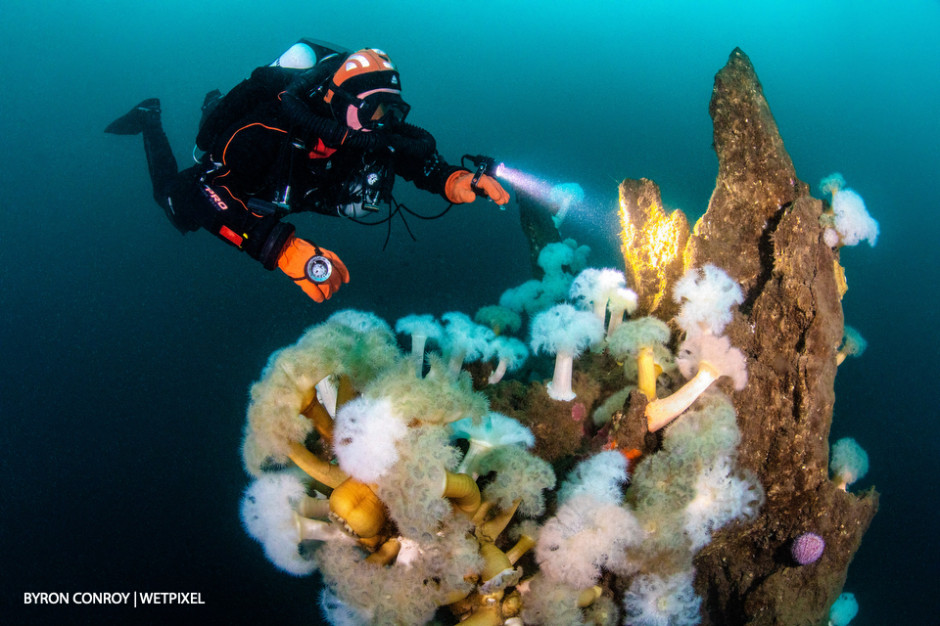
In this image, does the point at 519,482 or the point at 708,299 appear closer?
the point at 519,482

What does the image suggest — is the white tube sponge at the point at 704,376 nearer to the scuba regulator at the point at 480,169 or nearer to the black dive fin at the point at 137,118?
the scuba regulator at the point at 480,169

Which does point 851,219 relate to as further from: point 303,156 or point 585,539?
point 303,156

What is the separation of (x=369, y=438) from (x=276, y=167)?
10.6 feet

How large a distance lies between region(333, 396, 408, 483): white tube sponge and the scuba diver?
164cm

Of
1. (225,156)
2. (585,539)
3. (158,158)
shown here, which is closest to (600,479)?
(585,539)

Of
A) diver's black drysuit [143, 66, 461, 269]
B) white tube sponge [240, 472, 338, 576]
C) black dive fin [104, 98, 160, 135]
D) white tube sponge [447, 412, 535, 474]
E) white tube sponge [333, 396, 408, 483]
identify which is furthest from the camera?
black dive fin [104, 98, 160, 135]

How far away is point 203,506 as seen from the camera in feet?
24.3

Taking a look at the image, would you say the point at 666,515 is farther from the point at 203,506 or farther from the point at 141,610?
the point at 203,506

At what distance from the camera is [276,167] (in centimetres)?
400

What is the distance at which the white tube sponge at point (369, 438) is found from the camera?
189cm

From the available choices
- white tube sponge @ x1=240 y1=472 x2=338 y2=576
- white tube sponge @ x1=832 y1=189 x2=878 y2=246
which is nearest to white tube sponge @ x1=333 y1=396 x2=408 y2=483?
white tube sponge @ x1=240 y1=472 x2=338 y2=576

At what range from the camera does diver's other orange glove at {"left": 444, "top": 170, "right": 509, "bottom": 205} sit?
479 cm

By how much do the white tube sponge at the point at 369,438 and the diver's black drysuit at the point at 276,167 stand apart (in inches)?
79.6

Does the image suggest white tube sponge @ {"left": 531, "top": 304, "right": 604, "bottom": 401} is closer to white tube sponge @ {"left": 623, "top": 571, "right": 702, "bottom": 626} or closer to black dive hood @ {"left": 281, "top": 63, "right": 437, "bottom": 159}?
white tube sponge @ {"left": 623, "top": 571, "right": 702, "bottom": 626}
